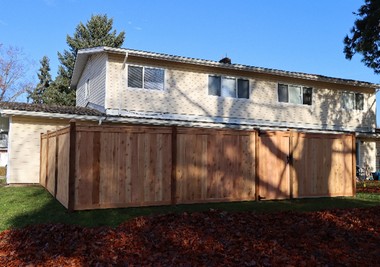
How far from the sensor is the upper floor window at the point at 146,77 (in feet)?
53.4

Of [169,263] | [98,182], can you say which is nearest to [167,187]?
[98,182]

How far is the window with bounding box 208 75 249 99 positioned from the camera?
59.3ft

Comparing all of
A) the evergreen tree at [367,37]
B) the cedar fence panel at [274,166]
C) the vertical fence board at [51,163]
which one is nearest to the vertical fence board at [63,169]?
the vertical fence board at [51,163]

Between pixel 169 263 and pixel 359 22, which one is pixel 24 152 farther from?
pixel 359 22

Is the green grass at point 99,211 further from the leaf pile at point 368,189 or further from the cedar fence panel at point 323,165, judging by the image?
the leaf pile at point 368,189

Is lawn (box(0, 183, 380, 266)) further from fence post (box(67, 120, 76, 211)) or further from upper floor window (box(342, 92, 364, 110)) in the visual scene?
upper floor window (box(342, 92, 364, 110))

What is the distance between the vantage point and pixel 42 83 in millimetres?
46438

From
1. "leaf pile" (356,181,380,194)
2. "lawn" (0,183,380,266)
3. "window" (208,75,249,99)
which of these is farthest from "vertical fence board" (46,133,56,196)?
"leaf pile" (356,181,380,194)

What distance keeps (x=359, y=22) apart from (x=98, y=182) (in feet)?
58.8

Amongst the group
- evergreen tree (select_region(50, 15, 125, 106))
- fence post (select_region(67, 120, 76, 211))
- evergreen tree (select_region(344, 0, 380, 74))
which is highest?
evergreen tree (select_region(50, 15, 125, 106))

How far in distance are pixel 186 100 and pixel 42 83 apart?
34741mm

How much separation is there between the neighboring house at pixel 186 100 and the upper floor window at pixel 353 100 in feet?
Answer: 0.20

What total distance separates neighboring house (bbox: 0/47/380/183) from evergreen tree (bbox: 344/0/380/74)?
162 cm

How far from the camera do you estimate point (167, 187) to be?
880 cm
